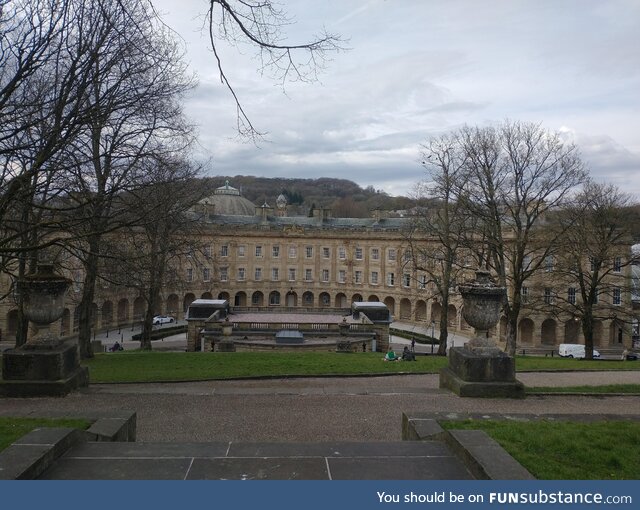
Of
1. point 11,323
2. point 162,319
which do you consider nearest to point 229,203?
point 162,319

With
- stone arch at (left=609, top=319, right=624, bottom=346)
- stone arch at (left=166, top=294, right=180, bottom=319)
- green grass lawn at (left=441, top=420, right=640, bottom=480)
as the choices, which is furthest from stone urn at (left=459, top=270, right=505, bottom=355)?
stone arch at (left=166, top=294, right=180, bottom=319)

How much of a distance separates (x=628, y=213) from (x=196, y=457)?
2996 cm

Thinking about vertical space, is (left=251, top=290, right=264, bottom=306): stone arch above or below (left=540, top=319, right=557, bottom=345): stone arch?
above

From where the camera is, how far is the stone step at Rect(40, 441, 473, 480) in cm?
501

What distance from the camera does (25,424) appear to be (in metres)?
6.72

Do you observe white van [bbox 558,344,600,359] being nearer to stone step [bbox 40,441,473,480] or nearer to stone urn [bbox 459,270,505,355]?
stone urn [bbox 459,270,505,355]

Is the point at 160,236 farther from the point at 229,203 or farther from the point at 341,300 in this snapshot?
the point at 229,203

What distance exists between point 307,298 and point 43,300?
182ft

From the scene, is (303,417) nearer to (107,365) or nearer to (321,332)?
(107,365)

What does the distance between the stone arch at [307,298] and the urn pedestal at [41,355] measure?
54377 millimetres

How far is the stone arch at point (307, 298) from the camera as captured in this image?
213 ft

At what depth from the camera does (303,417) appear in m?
9.41

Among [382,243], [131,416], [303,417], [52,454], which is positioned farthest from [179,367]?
[382,243]

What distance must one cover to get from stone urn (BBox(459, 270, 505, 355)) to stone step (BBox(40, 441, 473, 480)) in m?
5.07
